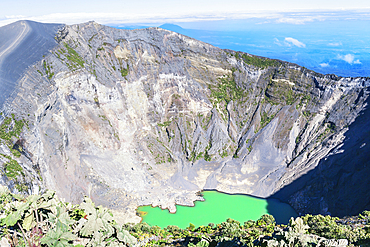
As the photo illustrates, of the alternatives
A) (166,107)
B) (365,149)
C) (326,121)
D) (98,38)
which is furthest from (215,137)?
(98,38)

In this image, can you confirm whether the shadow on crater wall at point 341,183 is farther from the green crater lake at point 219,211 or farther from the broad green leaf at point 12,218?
the broad green leaf at point 12,218

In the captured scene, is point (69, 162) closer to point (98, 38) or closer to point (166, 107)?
point (166, 107)

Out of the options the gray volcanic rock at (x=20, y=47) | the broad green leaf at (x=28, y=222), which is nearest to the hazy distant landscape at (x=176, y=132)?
the gray volcanic rock at (x=20, y=47)

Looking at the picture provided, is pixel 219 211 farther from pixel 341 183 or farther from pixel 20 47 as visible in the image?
pixel 20 47

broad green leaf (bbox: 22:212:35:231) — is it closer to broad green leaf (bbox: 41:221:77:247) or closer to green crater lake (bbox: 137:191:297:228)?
broad green leaf (bbox: 41:221:77:247)

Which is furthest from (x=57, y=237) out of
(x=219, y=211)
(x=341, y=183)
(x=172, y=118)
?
(x=172, y=118)

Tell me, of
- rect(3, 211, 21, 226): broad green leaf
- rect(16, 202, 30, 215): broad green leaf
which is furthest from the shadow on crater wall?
rect(3, 211, 21, 226): broad green leaf
